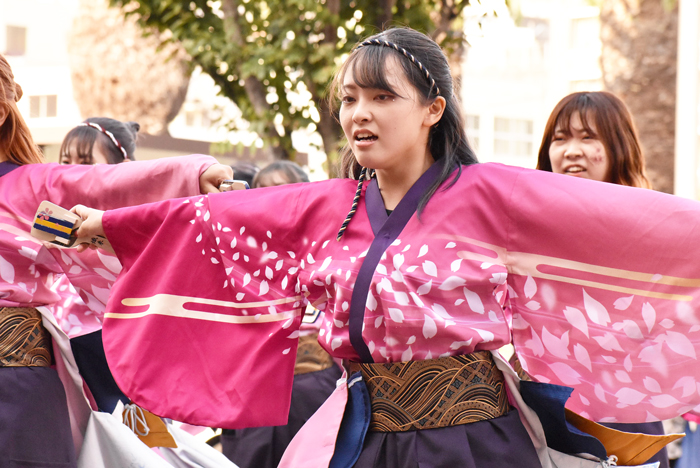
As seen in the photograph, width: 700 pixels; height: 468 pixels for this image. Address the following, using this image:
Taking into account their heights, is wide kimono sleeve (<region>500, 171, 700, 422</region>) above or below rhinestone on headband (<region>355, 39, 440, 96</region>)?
below

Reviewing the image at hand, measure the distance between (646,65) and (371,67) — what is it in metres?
6.32

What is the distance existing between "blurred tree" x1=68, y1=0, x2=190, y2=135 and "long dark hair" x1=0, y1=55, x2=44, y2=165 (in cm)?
Result: 769

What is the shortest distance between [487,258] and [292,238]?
1.83 ft

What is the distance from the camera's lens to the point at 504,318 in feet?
7.01

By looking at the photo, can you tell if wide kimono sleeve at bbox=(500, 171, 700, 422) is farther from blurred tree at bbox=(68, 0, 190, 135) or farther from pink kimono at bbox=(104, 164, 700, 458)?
blurred tree at bbox=(68, 0, 190, 135)

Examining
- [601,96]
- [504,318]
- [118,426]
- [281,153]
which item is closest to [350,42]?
[281,153]

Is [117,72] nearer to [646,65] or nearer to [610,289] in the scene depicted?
[646,65]

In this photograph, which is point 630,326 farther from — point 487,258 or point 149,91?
point 149,91

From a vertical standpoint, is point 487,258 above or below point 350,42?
below

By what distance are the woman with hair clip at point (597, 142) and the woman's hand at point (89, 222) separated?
5.49 feet

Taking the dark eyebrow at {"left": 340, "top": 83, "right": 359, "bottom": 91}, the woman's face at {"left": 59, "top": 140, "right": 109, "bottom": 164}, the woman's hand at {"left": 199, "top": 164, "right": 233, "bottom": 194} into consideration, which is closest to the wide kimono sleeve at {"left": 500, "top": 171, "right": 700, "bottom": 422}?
the dark eyebrow at {"left": 340, "top": 83, "right": 359, "bottom": 91}

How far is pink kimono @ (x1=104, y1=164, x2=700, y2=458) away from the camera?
6.72 feet

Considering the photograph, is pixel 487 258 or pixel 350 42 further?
pixel 350 42

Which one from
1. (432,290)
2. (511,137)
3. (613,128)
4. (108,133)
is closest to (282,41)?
(108,133)
